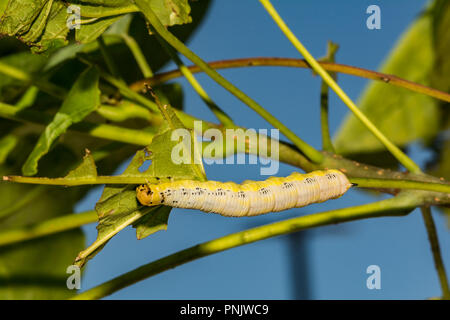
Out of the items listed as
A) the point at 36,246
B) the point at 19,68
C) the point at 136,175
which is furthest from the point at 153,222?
the point at 36,246

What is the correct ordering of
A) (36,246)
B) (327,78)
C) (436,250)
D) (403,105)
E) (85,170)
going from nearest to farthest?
(85,170) → (327,78) → (436,250) → (36,246) → (403,105)

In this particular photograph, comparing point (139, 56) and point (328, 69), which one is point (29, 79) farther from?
point (328, 69)

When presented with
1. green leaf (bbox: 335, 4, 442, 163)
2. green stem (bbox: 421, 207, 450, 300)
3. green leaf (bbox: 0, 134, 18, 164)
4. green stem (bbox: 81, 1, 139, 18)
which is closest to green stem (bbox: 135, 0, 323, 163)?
green stem (bbox: 81, 1, 139, 18)

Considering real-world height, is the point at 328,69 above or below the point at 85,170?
above

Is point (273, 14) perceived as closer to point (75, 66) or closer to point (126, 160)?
point (75, 66)

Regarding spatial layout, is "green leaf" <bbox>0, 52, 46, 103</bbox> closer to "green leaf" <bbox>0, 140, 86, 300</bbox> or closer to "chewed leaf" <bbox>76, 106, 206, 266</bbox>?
"green leaf" <bbox>0, 140, 86, 300</bbox>
